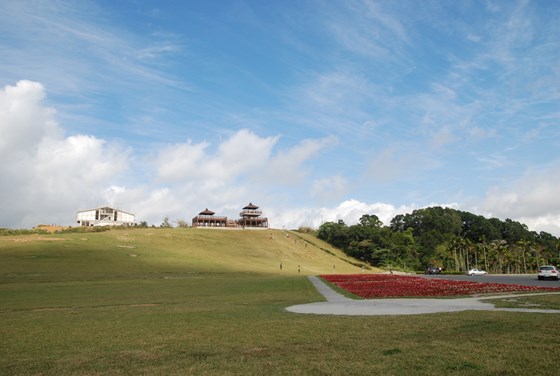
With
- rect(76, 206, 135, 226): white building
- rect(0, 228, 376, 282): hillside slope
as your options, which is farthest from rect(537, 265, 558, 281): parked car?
rect(76, 206, 135, 226): white building

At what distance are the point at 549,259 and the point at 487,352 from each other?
126021mm

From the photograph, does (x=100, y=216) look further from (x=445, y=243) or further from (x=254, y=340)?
(x=254, y=340)

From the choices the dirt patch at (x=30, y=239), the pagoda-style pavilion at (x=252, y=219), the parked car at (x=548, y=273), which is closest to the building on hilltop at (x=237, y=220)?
the pagoda-style pavilion at (x=252, y=219)

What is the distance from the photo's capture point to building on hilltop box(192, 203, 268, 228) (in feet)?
507

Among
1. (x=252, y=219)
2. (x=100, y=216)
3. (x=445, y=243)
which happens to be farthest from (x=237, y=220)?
(x=445, y=243)

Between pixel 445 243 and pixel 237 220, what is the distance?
226ft

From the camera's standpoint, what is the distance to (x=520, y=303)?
21.3 meters

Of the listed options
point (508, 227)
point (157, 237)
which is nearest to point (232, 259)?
point (157, 237)

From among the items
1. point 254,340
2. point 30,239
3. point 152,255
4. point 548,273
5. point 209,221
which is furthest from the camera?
point 209,221

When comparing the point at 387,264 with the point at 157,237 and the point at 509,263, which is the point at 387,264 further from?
the point at 157,237

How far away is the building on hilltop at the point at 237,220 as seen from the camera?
154550 millimetres

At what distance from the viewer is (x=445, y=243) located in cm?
13650

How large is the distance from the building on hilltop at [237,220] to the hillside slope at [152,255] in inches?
735

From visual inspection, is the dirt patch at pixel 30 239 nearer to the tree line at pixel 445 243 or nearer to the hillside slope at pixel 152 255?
the hillside slope at pixel 152 255
